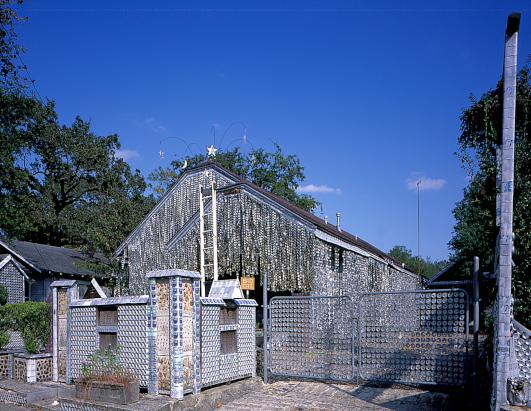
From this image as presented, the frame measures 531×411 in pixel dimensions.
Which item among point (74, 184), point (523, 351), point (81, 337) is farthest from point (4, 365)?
point (74, 184)

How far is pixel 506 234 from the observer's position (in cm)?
624

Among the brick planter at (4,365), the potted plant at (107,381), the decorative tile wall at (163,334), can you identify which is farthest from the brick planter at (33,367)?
the decorative tile wall at (163,334)

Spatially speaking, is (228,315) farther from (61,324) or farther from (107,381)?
(61,324)

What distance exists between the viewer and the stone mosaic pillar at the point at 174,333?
855 cm

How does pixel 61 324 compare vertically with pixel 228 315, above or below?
below

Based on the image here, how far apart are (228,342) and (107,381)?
2.53 metres

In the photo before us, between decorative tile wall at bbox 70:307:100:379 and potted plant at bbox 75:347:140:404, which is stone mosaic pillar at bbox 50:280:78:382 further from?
potted plant at bbox 75:347:140:404

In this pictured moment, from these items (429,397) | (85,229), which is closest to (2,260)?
(85,229)

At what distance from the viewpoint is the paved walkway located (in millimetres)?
8734

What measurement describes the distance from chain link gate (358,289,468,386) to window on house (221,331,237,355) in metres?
2.50

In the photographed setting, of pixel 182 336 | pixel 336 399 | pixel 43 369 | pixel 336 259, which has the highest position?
pixel 336 259

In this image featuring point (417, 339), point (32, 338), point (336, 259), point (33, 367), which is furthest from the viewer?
point (336, 259)

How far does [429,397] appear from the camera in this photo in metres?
9.09

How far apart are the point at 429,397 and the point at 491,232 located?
3.12 metres
